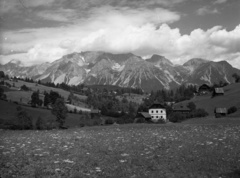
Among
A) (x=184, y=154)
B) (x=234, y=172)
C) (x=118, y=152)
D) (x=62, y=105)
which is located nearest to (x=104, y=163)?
(x=118, y=152)

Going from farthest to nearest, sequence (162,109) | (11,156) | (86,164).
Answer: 1. (162,109)
2. (11,156)
3. (86,164)

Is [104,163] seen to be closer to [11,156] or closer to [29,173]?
[29,173]

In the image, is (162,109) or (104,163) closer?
(104,163)

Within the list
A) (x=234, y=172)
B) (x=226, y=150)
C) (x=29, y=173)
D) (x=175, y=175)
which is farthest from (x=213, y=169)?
(x=29, y=173)

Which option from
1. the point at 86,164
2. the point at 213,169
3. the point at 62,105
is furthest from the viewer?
the point at 62,105

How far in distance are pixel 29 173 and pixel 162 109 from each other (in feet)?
509

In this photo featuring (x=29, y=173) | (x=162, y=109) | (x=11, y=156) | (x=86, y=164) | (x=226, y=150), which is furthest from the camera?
(x=162, y=109)

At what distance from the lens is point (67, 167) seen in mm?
11969

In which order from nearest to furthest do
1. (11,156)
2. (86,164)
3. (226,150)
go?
(86,164) < (11,156) < (226,150)

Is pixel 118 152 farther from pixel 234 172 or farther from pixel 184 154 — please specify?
pixel 234 172

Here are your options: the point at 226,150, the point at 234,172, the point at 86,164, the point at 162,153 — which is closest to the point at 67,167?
the point at 86,164

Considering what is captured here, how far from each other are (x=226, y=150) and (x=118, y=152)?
6182 millimetres

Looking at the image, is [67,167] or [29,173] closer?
[29,173]

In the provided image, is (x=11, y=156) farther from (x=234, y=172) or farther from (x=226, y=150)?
(x=226, y=150)
